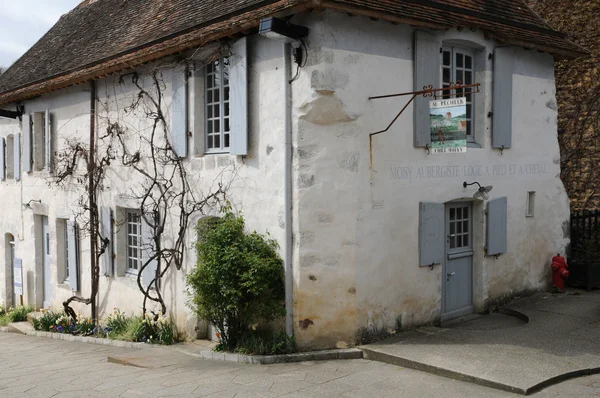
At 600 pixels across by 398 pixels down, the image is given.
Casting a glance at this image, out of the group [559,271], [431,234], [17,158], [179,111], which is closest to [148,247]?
[179,111]

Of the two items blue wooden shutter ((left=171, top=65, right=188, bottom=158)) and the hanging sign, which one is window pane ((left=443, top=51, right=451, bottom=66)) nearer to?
blue wooden shutter ((left=171, top=65, right=188, bottom=158))

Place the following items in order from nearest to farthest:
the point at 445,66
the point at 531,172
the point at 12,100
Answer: the point at 445,66, the point at 531,172, the point at 12,100

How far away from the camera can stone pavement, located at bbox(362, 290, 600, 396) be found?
769cm

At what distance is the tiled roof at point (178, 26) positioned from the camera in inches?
362

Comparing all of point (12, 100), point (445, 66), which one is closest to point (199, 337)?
point (445, 66)

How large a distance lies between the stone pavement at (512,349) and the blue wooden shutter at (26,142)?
10.3 metres

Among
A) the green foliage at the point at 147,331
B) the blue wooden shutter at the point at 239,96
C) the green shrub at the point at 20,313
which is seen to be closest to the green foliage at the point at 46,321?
the green shrub at the point at 20,313

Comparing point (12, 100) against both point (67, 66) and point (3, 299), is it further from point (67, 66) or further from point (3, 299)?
point (3, 299)

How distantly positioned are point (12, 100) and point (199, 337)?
8478 mm

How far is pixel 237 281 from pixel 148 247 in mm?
3591

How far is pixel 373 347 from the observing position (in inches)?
356

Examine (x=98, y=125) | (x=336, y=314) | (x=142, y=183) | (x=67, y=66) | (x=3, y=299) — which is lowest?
(x=3, y=299)

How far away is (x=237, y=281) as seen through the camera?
360 inches

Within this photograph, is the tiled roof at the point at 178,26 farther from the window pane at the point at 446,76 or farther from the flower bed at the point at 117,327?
the flower bed at the point at 117,327
